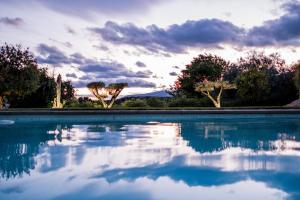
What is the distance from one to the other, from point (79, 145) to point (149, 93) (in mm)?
26285

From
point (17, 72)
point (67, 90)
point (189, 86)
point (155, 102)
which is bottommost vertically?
point (155, 102)

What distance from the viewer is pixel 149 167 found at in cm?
720

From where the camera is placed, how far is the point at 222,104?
89.9 feet

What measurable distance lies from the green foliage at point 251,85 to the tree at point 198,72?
4205 millimetres

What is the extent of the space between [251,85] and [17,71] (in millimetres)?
15350

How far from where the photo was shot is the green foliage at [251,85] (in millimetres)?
26953

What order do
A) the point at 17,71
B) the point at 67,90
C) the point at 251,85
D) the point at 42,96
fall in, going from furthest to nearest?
the point at 67,90, the point at 251,85, the point at 42,96, the point at 17,71

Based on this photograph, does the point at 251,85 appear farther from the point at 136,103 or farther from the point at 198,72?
the point at 136,103

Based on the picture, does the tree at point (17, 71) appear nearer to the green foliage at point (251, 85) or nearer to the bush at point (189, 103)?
the bush at point (189, 103)

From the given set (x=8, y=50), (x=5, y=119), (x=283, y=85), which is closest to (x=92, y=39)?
(x=8, y=50)

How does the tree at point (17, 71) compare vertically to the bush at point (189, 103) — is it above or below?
above

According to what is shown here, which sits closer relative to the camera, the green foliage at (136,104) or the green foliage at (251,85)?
the green foliage at (136,104)

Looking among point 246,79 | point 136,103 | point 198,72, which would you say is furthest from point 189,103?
point 198,72

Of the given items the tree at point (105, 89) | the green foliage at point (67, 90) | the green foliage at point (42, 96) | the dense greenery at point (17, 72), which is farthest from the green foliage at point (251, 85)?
the green foliage at point (67, 90)
